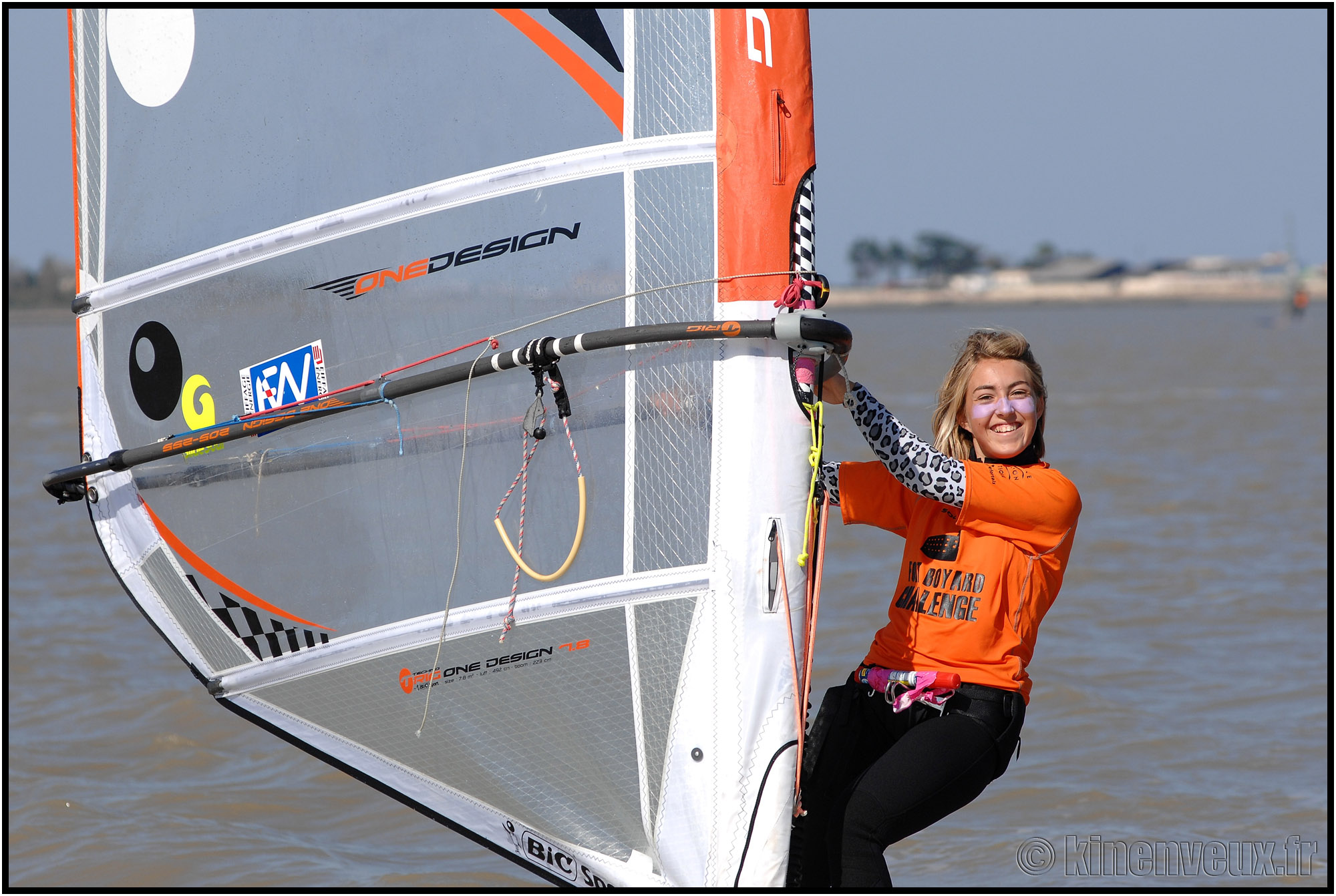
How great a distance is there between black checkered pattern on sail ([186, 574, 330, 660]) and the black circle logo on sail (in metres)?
0.45

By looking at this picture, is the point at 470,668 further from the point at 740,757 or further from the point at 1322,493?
the point at 1322,493

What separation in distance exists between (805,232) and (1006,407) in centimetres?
57

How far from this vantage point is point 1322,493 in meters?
10.0

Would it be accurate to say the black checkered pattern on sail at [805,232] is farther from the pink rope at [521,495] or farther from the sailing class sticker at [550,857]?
the sailing class sticker at [550,857]

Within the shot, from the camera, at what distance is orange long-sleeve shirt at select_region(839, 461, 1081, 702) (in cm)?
264

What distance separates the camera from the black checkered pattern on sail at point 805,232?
8.57ft

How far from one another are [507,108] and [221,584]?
4.82ft

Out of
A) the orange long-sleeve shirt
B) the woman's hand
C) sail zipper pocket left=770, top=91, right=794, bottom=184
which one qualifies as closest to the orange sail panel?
sail zipper pocket left=770, top=91, right=794, bottom=184

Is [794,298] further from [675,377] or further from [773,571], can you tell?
[773,571]

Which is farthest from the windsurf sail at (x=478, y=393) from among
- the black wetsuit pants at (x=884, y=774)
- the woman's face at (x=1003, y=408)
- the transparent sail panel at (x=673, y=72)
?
the woman's face at (x=1003, y=408)

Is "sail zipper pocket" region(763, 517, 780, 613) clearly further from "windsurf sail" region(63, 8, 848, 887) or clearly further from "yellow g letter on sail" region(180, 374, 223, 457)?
"yellow g letter on sail" region(180, 374, 223, 457)

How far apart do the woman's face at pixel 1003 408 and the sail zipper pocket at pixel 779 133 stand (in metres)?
0.61

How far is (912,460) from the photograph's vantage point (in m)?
2.61

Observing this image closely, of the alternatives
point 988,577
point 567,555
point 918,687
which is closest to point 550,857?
point 567,555
